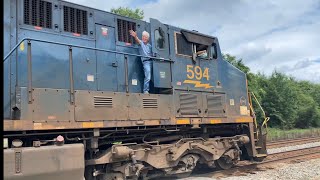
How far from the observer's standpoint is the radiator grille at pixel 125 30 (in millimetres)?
7824

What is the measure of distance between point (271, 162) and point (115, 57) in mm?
6522

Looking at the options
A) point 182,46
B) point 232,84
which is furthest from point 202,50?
point 232,84

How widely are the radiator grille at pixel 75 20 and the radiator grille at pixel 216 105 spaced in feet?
11.5

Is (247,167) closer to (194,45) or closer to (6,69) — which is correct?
(194,45)

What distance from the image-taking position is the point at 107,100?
657cm

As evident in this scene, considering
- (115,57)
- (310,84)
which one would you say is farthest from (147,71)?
(310,84)

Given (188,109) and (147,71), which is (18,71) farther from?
(188,109)

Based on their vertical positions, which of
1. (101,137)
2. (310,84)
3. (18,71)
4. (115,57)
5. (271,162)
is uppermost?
(310,84)

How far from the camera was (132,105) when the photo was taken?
6.95 meters

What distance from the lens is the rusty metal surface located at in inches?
202

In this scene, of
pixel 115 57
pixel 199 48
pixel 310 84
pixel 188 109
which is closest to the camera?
pixel 115 57

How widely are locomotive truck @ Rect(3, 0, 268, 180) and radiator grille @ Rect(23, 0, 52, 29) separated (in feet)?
0.06

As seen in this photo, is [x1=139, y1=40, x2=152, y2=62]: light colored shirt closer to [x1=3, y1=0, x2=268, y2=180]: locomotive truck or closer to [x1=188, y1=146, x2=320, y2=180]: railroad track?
[x1=3, y1=0, x2=268, y2=180]: locomotive truck

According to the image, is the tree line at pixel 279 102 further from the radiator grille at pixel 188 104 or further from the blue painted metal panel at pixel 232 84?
the radiator grille at pixel 188 104
